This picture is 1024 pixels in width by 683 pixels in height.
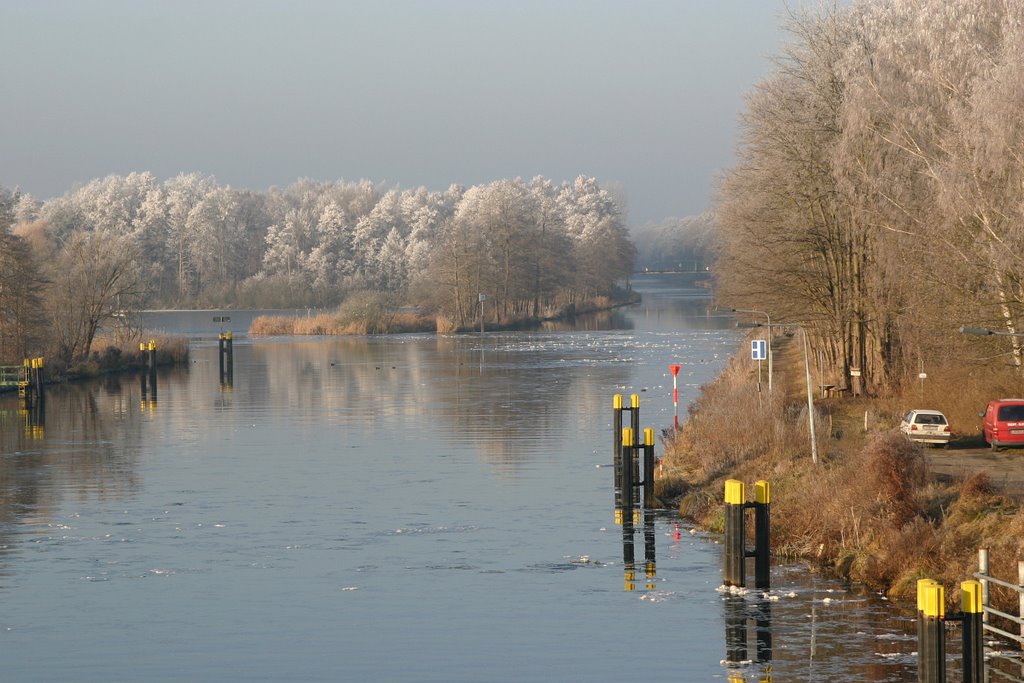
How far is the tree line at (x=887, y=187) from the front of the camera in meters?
38.6

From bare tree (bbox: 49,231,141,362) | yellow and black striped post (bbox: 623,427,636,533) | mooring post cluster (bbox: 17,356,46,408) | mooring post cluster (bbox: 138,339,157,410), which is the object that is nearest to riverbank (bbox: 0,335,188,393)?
mooring post cluster (bbox: 138,339,157,410)

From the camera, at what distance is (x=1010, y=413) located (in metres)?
37.3

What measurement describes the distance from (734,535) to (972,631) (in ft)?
29.2

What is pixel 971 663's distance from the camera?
15664 millimetres

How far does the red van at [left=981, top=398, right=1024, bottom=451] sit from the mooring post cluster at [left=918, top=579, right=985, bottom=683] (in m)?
22.6

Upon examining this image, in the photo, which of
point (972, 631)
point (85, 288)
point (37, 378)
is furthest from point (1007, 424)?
point (85, 288)

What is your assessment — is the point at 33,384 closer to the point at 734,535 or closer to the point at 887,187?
the point at 887,187

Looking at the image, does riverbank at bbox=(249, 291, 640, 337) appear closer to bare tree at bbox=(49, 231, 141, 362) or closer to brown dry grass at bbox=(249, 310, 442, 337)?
brown dry grass at bbox=(249, 310, 442, 337)

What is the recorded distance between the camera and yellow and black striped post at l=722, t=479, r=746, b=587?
2352 cm

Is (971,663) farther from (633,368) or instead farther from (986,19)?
(633,368)

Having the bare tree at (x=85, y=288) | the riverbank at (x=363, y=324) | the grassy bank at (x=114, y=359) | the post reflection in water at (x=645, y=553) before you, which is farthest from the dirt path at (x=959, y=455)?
the riverbank at (x=363, y=324)

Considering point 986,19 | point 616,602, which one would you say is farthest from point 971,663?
point 986,19

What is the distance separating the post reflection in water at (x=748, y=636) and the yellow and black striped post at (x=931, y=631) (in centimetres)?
514

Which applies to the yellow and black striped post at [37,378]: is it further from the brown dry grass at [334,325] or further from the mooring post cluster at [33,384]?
the brown dry grass at [334,325]
